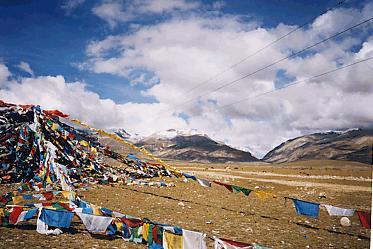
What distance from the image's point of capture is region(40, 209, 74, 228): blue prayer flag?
9586mm

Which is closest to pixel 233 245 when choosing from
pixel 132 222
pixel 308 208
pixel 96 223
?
pixel 132 222

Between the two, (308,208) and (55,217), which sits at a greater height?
(308,208)

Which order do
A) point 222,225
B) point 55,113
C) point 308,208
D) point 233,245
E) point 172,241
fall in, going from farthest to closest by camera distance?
point 55,113
point 222,225
point 308,208
point 172,241
point 233,245

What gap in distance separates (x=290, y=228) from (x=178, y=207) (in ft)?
20.3

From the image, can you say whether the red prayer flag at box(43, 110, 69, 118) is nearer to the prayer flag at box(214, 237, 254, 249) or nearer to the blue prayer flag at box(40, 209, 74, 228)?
the blue prayer flag at box(40, 209, 74, 228)

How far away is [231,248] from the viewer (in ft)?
22.1

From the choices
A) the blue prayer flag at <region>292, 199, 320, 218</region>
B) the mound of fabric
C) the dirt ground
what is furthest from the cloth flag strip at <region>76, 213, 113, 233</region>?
the mound of fabric

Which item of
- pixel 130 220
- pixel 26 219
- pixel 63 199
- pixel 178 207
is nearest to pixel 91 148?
pixel 63 199

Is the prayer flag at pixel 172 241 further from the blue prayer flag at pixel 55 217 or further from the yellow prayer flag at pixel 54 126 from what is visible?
the yellow prayer flag at pixel 54 126

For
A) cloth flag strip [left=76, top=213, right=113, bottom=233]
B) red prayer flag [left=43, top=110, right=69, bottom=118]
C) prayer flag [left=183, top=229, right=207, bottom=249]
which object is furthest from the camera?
red prayer flag [left=43, top=110, right=69, bottom=118]

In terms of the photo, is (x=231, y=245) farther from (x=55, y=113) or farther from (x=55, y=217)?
(x=55, y=113)

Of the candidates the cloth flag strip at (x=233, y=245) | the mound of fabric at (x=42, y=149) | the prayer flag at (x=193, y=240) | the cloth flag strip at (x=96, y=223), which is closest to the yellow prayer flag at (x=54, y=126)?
the mound of fabric at (x=42, y=149)

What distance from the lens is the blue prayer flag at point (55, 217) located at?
959 cm

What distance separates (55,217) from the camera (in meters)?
9.68
